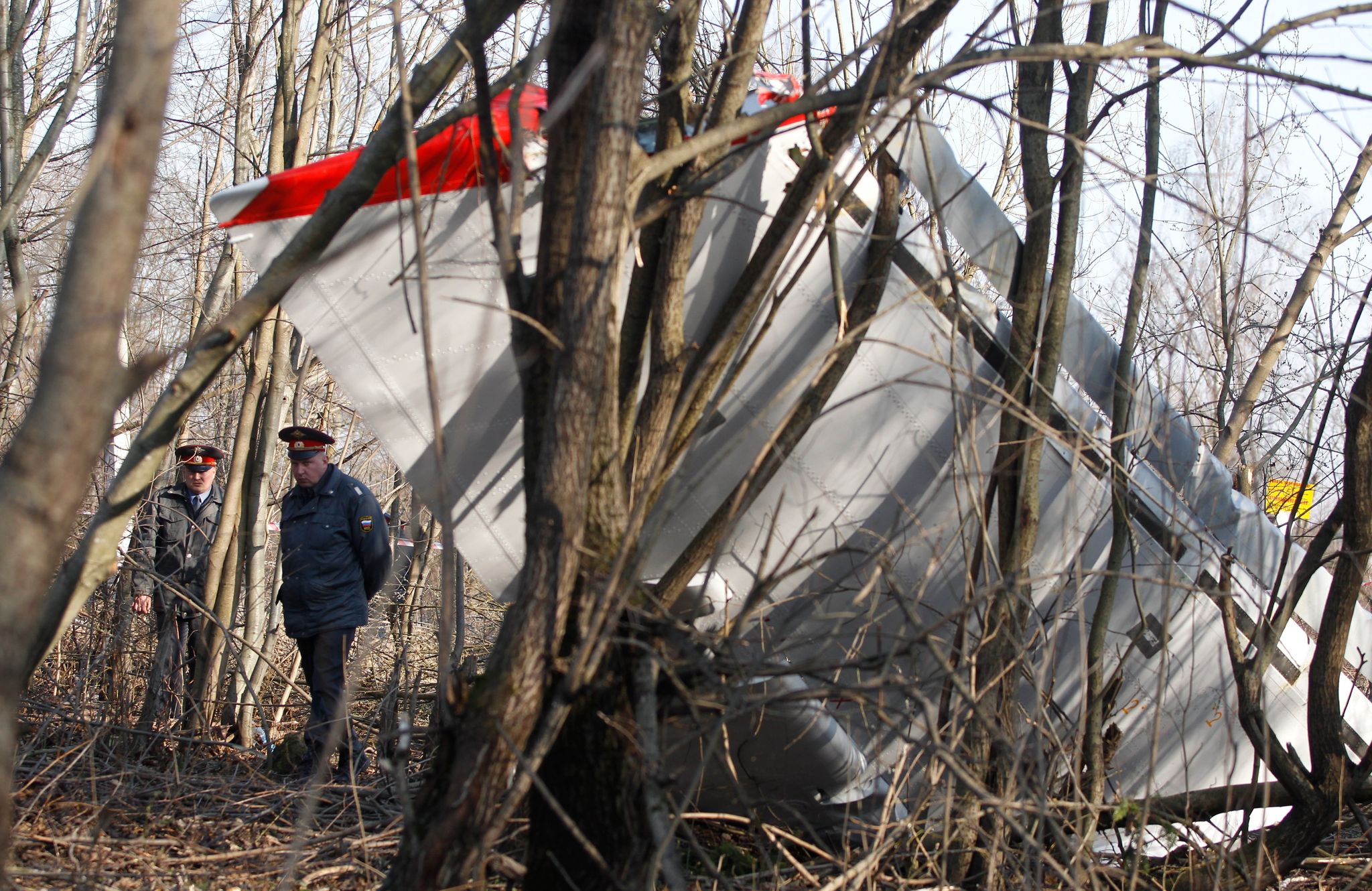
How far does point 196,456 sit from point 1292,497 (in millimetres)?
5754

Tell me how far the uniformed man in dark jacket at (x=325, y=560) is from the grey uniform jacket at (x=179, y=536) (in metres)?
0.92

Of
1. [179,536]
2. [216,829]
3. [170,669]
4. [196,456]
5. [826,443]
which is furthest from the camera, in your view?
[196,456]

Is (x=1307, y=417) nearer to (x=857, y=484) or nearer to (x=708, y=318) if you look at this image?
(x=857, y=484)

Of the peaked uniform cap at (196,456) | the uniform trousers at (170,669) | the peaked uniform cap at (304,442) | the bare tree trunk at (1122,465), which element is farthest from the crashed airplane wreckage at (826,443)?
the peaked uniform cap at (196,456)

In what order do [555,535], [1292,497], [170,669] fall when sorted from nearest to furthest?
1. [555,535]
2. [1292,497]
3. [170,669]

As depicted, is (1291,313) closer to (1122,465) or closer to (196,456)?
(1122,465)

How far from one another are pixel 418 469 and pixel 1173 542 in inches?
101

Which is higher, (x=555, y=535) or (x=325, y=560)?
(x=325, y=560)

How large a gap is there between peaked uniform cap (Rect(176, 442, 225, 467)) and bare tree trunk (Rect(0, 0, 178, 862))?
549 cm

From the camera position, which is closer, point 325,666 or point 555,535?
point 555,535

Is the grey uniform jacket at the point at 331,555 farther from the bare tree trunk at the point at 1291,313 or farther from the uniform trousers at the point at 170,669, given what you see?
the bare tree trunk at the point at 1291,313

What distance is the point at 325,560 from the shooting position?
530 cm

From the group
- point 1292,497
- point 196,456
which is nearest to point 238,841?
point 196,456

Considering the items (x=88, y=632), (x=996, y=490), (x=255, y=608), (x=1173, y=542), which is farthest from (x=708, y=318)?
(x=255, y=608)
